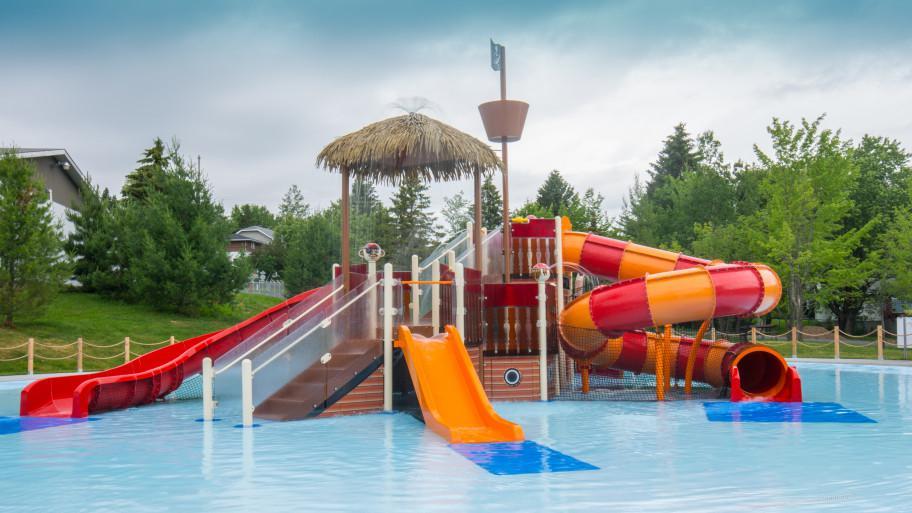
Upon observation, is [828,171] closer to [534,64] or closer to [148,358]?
[534,64]

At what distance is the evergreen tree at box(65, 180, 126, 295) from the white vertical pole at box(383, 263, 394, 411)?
2462cm

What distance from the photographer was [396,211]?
15789 millimetres

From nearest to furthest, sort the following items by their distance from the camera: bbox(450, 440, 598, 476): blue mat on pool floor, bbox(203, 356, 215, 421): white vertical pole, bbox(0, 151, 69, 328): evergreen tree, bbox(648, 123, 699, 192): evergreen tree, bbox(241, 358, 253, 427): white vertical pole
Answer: bbox(450, 440, 598, 476): blue mat on pool floor, bbox(241, 358, 253, 427): white vertical pole, bbox(203, 356, 215, 421): white vertical pole, bbox(0, 151, 69, 328): evergreen tree, bbox(648, 123, 699, 192): evergreen tree

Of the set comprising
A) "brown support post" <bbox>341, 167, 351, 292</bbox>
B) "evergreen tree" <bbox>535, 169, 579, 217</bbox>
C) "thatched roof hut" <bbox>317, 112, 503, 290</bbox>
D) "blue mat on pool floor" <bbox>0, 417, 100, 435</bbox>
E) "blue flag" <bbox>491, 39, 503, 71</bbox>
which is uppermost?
"evergreen tree" <bbox>535, 169, 579, 217</bbox>

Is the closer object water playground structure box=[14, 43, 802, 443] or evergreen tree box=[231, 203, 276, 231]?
water playground structure box=[14, 43, 802, 443]

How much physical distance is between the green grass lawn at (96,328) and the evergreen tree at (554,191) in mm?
24212

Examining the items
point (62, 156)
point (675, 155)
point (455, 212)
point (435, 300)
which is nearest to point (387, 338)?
point (435, 300)

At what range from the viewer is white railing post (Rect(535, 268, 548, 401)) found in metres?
14.2

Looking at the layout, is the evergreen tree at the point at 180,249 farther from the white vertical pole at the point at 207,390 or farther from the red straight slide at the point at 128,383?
the white vertical pole at the point at 207,390

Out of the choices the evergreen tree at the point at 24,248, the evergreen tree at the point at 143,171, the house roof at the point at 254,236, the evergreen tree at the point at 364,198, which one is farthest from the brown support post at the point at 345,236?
the house roof at the point at 254,236

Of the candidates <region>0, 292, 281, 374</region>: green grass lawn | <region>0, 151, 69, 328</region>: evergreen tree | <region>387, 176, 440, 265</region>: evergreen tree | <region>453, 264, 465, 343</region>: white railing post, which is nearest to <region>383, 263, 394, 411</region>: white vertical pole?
<region>453, 264, 465, 343</region>: white railing post

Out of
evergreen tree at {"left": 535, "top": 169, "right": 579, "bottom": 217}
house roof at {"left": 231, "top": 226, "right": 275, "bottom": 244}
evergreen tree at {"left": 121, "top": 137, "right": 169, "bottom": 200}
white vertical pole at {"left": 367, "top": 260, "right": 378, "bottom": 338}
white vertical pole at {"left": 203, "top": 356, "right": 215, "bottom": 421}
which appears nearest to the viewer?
white vertical pole at {"left": 203, "top": 356, "right": 215, "bottom": 421}

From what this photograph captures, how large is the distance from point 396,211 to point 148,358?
17.6 ft

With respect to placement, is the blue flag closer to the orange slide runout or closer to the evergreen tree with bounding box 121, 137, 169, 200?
the orange slide runout
